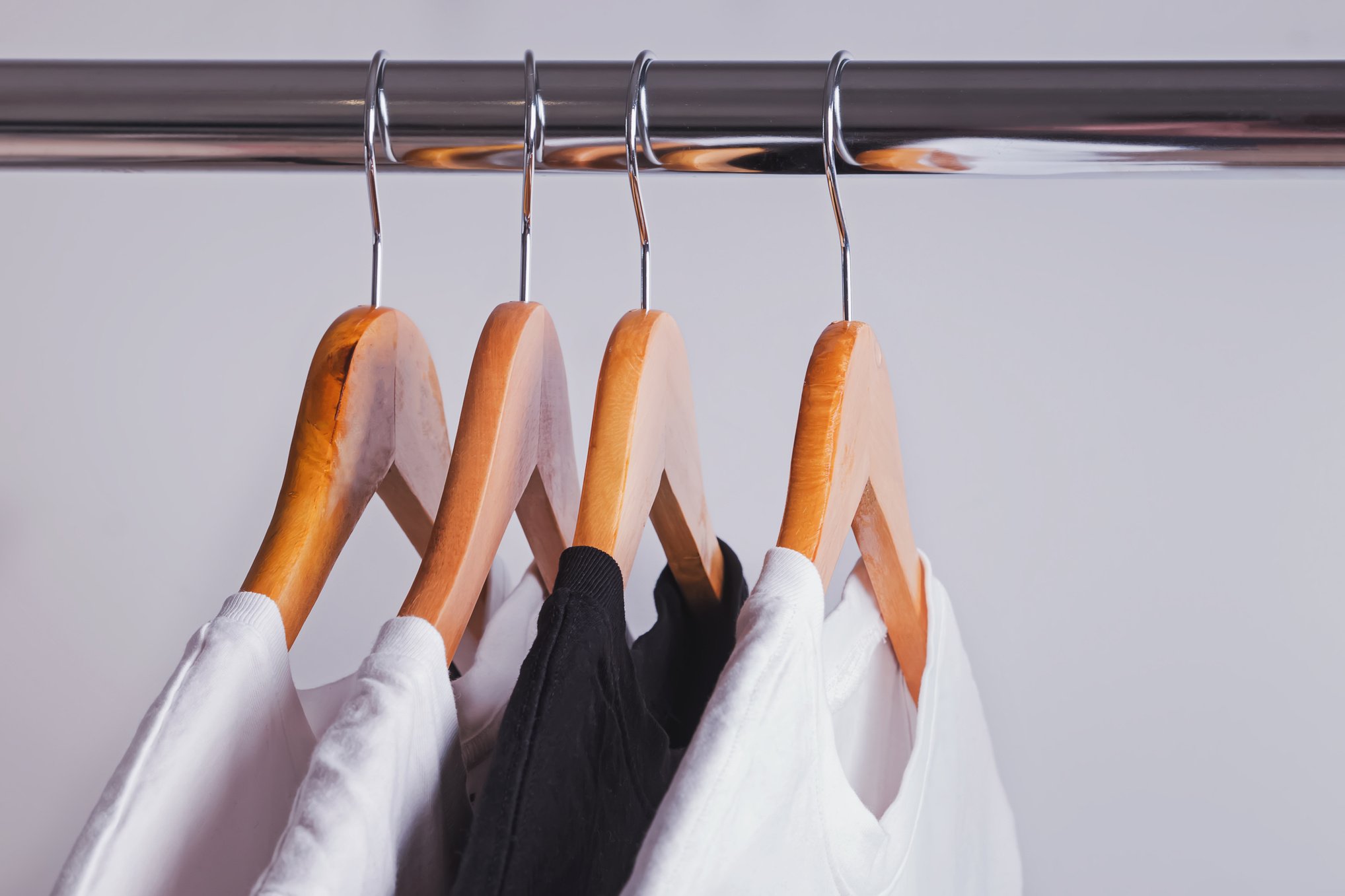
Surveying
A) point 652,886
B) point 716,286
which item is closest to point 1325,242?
point 716,286

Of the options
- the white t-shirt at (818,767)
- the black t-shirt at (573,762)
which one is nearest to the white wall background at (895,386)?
the white t-shirt at (818,767)

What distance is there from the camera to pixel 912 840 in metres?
0.41

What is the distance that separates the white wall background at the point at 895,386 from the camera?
0.80 metres

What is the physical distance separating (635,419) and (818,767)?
0.14 m

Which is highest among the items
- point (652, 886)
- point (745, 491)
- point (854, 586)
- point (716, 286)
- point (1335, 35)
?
point (1335, 35)

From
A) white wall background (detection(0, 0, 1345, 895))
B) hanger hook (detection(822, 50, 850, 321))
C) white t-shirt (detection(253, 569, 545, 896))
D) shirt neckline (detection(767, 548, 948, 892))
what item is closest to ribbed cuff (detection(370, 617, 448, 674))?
white t-shirt (detection(253, 569, 545, 896))

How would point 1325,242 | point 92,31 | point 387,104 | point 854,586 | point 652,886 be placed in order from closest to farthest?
point 652,886 → point 387,104 → point 854,586 → point 1325,242 → point 92,31

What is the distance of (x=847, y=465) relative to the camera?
0.38 metres

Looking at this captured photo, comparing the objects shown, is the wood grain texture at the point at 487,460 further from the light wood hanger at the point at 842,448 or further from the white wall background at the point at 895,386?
the white wall background at the point at 895,386

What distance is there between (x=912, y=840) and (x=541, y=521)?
0.73 feet

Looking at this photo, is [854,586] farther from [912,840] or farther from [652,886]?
[652,886]

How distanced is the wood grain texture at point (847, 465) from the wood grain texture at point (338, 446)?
0.58 feet

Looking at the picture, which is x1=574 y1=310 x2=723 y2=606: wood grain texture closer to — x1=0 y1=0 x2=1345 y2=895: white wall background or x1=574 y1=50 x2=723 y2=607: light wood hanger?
x1=574 y1=50 x2=723 y2=607: light wood hanger

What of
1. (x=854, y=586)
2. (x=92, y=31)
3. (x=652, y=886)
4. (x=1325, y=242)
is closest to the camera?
(x=652, y=886)
